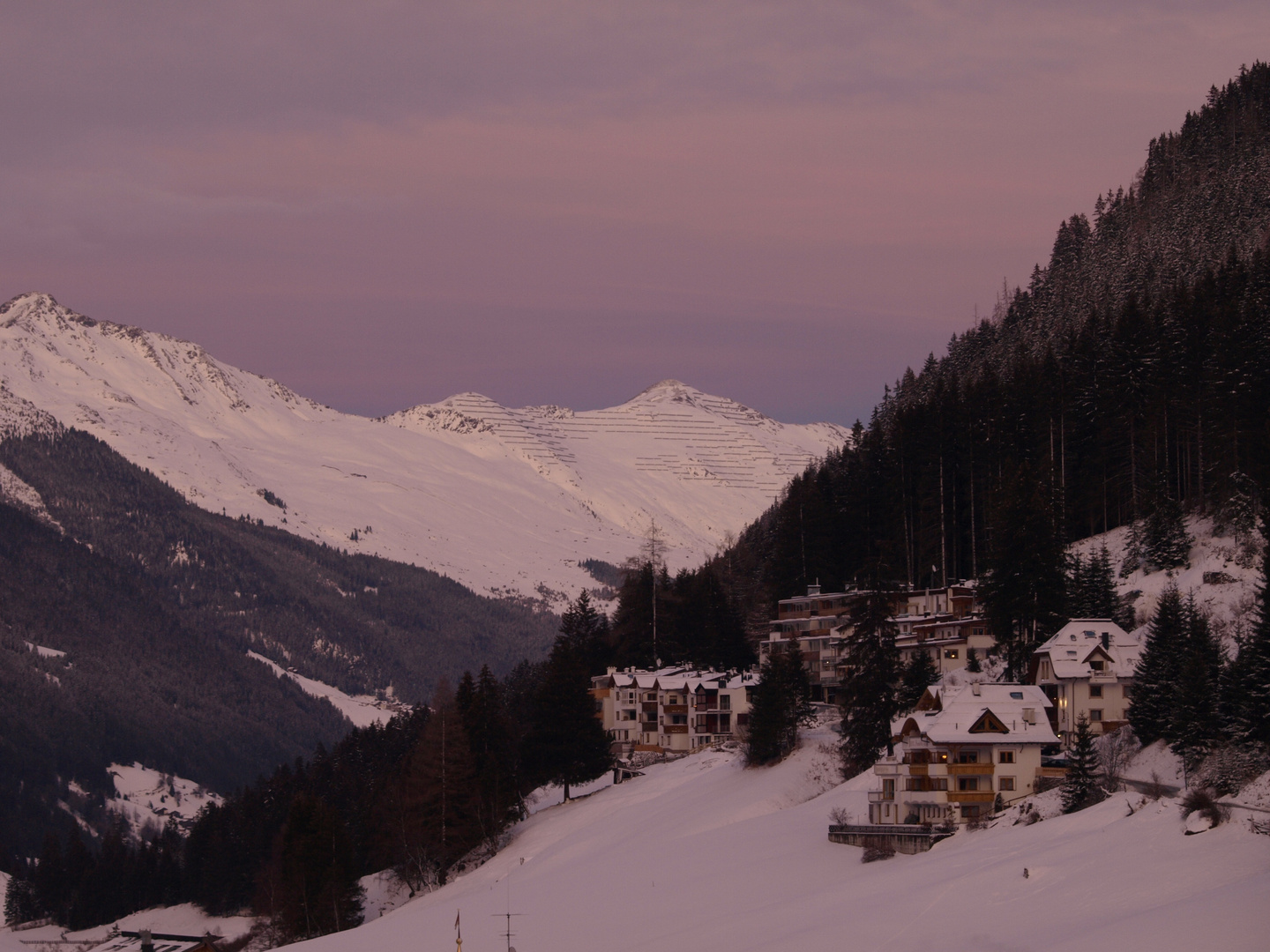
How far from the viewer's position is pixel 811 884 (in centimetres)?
6669

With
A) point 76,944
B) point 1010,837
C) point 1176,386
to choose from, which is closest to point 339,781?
point 76,944

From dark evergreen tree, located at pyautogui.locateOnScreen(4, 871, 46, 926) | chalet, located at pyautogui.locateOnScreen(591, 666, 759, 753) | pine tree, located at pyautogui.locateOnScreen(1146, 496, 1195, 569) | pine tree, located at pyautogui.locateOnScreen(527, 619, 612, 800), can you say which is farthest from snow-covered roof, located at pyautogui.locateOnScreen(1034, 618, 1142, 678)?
dark evergreen tree, located at pyautogui.locateOnScreen(4, 871, 46, 926)

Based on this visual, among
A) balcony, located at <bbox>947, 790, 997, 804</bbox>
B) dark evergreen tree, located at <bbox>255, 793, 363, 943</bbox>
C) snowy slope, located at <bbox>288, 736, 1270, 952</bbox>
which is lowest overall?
dark evergreen tree, located at <bbox>255, 793, 363, 943</bbox>

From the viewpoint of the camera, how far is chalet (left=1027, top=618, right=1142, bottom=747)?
A: 7925 cm

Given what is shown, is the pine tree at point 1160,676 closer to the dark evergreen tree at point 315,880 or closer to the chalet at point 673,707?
the chalet at point 673,707

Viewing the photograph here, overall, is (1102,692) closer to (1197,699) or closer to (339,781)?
(1197,699)

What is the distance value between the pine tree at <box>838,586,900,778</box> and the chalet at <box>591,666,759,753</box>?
25.1 meters

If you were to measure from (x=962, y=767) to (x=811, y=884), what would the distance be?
408 inches

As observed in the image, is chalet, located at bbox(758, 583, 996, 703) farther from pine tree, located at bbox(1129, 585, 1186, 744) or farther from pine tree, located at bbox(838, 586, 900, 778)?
pine tree, located at bbox(1129, 585, 1186, 744)

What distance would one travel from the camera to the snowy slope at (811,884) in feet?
163

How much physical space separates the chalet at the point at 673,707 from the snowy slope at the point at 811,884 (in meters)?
17.9

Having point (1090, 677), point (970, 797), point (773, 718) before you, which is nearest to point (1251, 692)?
point (970, 797)

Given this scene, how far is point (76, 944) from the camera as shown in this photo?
506 feet

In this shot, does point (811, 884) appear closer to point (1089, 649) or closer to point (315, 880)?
point (1089, 649)
